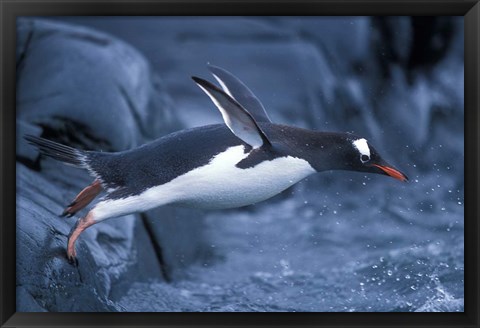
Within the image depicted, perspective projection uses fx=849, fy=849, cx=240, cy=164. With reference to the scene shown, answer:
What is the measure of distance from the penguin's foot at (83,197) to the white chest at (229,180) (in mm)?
157

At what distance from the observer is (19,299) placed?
6.08 feet

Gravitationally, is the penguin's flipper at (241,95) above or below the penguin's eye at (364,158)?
above

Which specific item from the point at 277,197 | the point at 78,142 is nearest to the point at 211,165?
the point at 78,142

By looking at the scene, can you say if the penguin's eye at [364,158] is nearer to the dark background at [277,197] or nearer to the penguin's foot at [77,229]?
the dark background at [277,197]

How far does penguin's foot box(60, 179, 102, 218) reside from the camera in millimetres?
1893

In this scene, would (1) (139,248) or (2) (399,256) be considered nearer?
(1) (139,248)

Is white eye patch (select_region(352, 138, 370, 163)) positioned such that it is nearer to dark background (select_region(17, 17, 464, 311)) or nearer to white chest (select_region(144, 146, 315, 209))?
white chest (select_region(144, 146, 315, 209))

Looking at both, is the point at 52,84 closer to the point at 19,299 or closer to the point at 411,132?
the point at 19,299

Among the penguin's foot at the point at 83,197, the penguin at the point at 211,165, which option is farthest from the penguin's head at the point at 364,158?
the penguin's foot at the point at 83,197

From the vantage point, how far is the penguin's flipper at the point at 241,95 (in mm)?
1977

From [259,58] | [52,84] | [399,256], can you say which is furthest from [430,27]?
[52,84]

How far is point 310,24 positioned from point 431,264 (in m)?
1.13

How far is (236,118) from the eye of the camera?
1.71 meters

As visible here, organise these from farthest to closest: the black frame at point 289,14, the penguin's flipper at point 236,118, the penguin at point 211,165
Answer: the black frame at point 289,14 < the penguin at point 211,165 < the penguin's flipper at point 236,118
